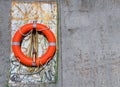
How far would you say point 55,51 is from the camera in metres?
6.88

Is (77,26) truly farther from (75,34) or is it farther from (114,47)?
(114,47)

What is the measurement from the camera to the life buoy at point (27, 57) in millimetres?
6707

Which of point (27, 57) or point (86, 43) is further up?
point (86, 43)

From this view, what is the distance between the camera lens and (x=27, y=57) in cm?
677

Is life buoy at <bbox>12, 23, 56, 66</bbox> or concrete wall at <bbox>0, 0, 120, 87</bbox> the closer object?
life buoy at <bbox>12, 23, 56, 66</bbox>

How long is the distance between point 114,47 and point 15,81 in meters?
1.77

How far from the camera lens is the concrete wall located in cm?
682

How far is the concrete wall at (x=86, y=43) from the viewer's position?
22.4 ft

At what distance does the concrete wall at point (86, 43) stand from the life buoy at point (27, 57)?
171 millimetres

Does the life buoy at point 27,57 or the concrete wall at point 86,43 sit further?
the concrete wall at point 86,43

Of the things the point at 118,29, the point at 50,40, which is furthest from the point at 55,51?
the point at 118,29

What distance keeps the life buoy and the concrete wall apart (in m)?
0.17

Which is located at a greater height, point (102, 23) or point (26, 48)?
point (102, 23)

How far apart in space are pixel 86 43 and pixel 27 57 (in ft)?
3.38
